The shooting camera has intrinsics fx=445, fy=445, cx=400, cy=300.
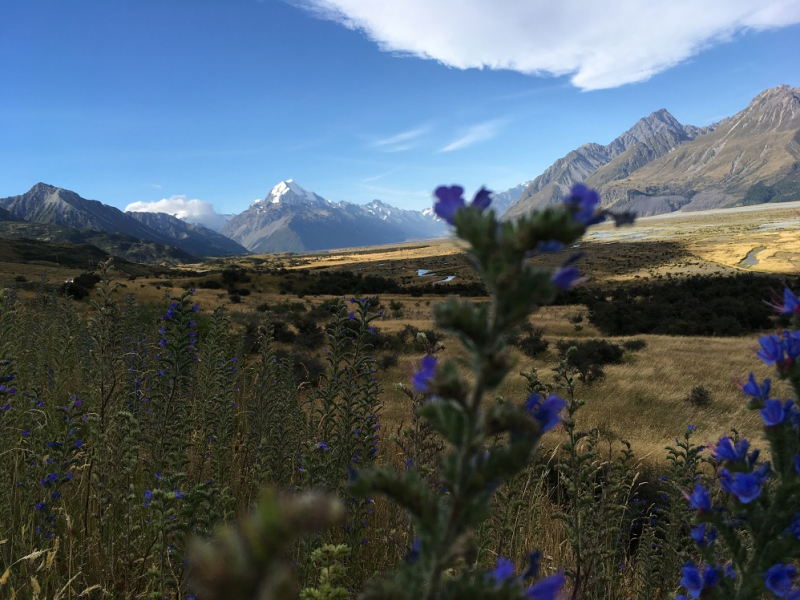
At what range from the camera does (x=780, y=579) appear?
1.65 m

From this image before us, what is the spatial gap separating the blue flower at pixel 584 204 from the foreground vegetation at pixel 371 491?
0.6 inches

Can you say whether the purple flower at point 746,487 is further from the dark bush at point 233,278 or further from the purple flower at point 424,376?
the dark bush at point 233,278

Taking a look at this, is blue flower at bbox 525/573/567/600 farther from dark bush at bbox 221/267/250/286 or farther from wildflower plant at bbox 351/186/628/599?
dark bush at bbox 221/267/250/286

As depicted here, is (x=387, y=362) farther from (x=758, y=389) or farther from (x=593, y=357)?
(x=758, y=389)

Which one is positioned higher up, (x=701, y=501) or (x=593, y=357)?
(x=701, y=501)

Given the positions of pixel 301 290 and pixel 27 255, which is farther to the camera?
pixel 27 255

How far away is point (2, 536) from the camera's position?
3.79 meters

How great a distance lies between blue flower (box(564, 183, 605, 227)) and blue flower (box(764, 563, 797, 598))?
1.57m

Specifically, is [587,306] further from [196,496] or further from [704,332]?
[196,496]

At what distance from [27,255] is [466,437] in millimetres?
115109

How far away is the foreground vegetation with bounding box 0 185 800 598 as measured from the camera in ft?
3.31

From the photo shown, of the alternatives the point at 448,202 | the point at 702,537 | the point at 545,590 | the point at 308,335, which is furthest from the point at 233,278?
the point at 545,590

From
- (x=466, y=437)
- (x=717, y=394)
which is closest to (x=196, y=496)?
(x=466, y=437)

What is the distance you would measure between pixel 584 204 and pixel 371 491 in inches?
35.5
